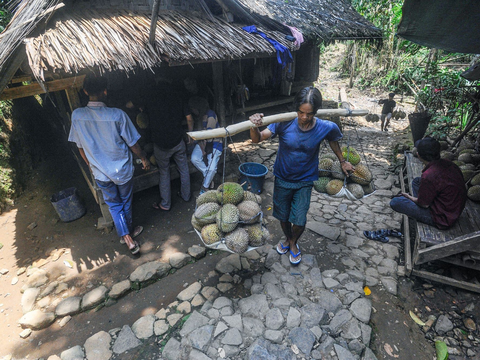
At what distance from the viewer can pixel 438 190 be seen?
282 cm

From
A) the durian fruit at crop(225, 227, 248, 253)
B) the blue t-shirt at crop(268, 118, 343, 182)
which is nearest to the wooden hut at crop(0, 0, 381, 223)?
the blue t-shirt at crop(268, 118, 343, 182)

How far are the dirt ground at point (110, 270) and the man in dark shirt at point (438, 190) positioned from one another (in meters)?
0.80

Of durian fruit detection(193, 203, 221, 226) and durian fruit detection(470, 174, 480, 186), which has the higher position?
durian fruit detection(193, 203, 221, 226)

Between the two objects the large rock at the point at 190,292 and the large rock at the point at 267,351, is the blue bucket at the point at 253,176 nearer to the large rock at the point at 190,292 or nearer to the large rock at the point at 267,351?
the large rock at the point at 190,292

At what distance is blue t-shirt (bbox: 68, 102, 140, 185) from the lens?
10.3 feet

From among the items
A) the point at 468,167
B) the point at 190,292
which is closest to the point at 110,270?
the point at 190,292

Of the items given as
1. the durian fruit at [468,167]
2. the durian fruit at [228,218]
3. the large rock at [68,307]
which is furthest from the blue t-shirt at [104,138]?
the durian fruit at [468,167]

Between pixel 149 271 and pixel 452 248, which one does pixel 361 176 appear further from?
pixel 149 271

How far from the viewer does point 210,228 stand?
2506mm

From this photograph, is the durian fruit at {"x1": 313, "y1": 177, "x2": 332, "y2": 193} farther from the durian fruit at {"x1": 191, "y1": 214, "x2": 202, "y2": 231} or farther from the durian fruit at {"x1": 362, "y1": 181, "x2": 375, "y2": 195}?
the durian fruit at {"x1": 191, "y1": 214, "x2": 202, "y2": 231}

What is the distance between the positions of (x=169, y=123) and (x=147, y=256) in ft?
6.55

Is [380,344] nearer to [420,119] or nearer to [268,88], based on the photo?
[420,119]

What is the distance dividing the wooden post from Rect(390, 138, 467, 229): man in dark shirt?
3.62 metres

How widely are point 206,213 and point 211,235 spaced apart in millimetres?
237
